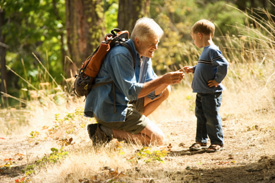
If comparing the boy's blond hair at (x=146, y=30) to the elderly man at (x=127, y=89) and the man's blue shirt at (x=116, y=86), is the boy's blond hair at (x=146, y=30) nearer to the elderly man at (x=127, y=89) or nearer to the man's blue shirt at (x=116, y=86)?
the elderly man at (x=127, y=89)

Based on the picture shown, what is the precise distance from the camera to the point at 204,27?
11.9 ft

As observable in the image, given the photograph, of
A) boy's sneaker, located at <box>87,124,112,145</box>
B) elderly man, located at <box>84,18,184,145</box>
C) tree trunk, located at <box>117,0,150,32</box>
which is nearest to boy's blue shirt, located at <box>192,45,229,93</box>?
elderly man, located at <box>84,18,184,145</box>

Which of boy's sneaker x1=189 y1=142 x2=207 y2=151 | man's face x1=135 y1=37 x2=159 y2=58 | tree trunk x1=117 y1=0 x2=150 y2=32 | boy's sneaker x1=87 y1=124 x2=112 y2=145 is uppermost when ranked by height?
tree trunk x1=117 y1=0 x2=150 y2=32

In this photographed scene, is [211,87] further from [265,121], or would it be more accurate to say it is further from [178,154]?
[265,121]

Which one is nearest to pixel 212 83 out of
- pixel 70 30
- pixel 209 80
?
pixel 209 80

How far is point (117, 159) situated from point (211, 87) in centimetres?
123

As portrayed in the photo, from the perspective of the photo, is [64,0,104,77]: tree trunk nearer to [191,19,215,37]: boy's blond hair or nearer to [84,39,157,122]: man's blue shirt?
[84,39,157,122]: man's blue shirt

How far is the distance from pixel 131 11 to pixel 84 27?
1.02m

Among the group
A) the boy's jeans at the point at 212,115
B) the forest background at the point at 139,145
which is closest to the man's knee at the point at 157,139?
the forest background at the point at 139,145

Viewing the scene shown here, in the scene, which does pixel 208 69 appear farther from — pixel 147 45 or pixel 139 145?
pixel 139 145

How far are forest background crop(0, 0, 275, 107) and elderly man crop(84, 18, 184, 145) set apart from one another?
1533 millimetres

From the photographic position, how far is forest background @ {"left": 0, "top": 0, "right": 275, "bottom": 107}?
7090 mm

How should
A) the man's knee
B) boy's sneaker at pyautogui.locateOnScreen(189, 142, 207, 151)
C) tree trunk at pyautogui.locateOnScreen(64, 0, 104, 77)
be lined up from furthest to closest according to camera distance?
tree trunk at pyautogui.locateOnScreen(64, 0, 104, 77)
the man's knee
boy's sneaker at pyautogui.locateOnScreen(189, 142, 207, 151)

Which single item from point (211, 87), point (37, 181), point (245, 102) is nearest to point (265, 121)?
point (245, 102)
